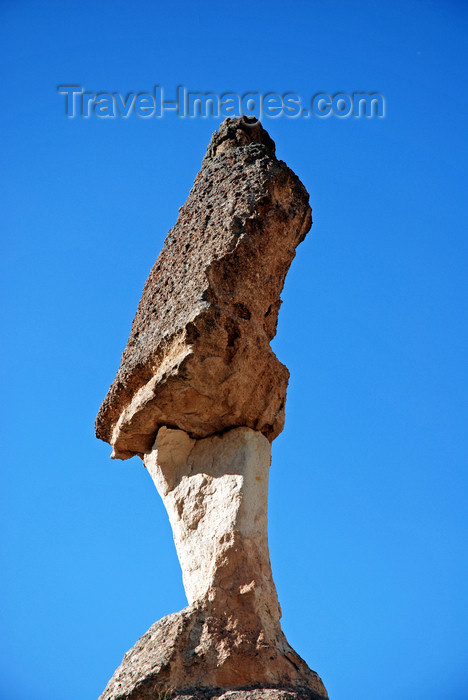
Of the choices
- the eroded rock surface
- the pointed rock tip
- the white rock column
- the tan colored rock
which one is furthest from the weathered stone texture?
the pointed rock tip

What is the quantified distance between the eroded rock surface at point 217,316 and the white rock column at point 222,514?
0.19 meters

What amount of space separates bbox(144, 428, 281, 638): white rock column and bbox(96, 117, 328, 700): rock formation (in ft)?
0.03

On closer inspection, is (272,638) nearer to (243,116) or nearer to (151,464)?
(151,464)

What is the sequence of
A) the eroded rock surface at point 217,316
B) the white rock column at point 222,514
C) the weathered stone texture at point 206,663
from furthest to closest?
the eroded rock surface at point 217,316 → the white rock column at point 222,514 → the weathered stone texture at point 206,663

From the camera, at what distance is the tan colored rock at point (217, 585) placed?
5453 millimetres

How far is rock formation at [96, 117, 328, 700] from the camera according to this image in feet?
18.1

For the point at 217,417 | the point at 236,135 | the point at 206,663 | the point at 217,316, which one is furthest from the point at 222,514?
the point at 236,135

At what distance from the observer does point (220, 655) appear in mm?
5516

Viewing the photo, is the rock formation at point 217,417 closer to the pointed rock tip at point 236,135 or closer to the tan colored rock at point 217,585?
the tan colored rock at point 217,585

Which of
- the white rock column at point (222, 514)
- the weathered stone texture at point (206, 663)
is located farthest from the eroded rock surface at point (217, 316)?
the weathered stone texture at point (206, 663)

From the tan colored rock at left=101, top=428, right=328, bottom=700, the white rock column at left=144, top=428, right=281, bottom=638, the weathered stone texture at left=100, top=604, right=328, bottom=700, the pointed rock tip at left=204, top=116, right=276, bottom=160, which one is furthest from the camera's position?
the pointed rock tip at left=204, top=116, right=276, bottom=160

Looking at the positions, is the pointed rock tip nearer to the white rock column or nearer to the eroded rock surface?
the eroded rock surface

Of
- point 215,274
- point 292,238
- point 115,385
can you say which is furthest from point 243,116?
point 115,385

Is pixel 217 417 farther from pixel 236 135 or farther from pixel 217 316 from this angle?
pixel 236 135
